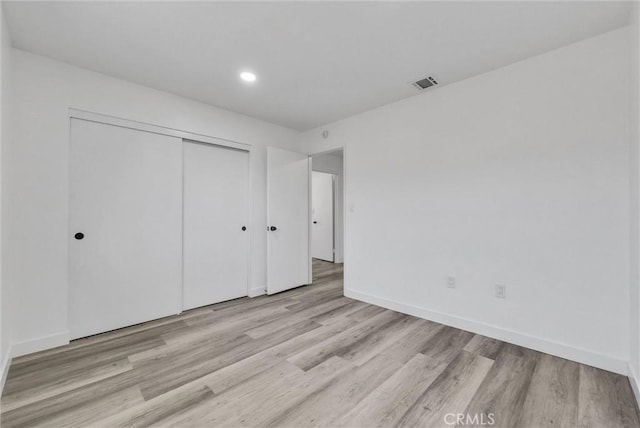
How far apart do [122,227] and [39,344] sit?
3.59ft

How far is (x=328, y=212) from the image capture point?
20.8 feet

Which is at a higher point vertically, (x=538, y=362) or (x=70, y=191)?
(x=70, y=191)

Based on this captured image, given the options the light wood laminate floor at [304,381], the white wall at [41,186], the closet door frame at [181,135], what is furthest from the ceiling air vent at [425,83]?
the white wall at [41,186]

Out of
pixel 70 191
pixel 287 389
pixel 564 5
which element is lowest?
pixel 287 389

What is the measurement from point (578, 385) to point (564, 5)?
245cm

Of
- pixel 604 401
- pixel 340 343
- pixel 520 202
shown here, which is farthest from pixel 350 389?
pixel 520 202

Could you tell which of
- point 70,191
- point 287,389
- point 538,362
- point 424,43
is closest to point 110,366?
point 287,389

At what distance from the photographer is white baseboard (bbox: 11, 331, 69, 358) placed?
83.2 inches

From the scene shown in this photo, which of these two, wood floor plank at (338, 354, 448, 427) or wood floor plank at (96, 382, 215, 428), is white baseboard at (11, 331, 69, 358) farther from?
wood floor plank at (338, 354, 448, 427)

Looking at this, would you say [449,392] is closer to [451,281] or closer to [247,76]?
[451,281]

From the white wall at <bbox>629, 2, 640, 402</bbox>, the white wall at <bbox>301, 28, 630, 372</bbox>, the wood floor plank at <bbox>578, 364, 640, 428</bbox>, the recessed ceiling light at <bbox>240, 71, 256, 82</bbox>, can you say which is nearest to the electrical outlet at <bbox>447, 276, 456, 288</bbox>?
the white wall at <bbox>301, 28, 630, 372</bbox>

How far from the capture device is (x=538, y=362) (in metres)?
2.05

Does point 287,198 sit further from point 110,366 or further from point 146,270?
point 110,366

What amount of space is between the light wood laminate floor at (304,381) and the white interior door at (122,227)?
0.29m
